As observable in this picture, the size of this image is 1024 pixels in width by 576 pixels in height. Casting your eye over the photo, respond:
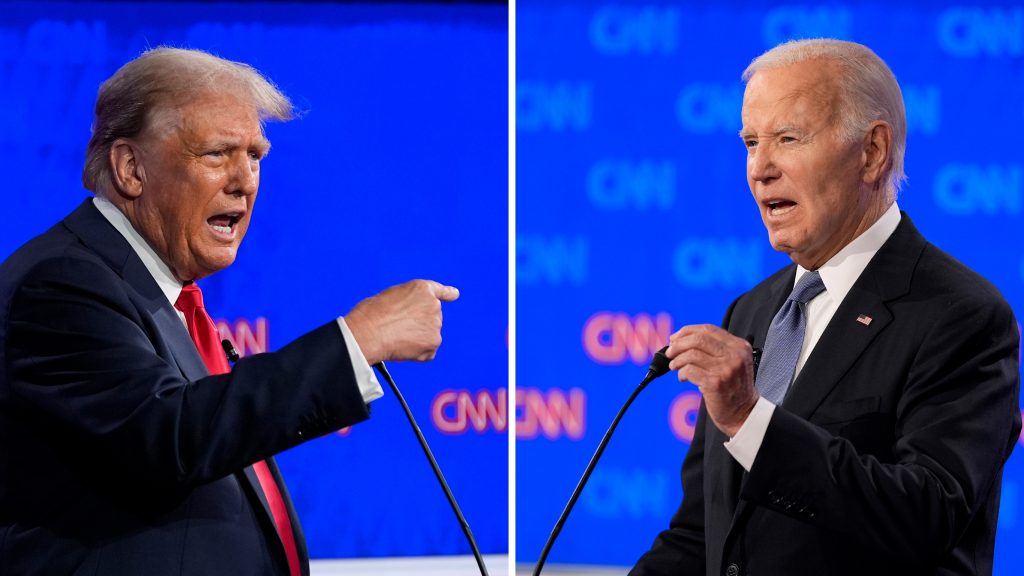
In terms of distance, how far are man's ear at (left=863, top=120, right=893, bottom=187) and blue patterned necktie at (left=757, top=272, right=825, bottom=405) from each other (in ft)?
0.68

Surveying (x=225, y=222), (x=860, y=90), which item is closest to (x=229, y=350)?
(x=225, y=222)

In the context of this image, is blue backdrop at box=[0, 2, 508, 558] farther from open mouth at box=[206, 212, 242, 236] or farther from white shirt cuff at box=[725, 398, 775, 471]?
white shirt cuff at box=[725, 398, 775, 471]

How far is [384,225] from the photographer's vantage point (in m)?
3.36

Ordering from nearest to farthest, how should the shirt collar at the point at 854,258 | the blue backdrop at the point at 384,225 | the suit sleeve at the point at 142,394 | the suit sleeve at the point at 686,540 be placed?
the suit sleeve at the point at 142,394, the shirt collar at the point at 854,258, the suit sleeve at the point at 686,540, the blue backdrop at the point at 384,225

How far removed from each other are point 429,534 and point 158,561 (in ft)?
5.73

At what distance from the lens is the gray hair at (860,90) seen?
208cm

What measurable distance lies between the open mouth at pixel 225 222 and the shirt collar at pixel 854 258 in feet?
3.52

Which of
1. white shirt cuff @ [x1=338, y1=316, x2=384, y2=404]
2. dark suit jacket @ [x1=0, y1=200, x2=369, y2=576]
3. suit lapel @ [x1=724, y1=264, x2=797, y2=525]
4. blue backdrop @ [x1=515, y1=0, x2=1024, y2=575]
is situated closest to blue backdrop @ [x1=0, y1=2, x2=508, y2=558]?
blue backdrop @ [x1=515, y1=0, x2=1024, y2=575]

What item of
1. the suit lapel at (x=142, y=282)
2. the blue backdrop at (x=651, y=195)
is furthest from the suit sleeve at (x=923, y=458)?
the blue backdrop at (x=651, y=195)

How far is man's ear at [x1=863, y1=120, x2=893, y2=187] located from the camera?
6.86 ft

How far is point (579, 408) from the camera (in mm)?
3234

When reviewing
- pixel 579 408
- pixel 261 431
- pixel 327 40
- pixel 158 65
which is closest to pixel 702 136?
pixel 579 408

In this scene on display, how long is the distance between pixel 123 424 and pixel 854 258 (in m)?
1.26

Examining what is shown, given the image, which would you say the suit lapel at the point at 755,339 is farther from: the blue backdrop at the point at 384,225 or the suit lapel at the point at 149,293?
the blue backdrop at the point at 384,225
